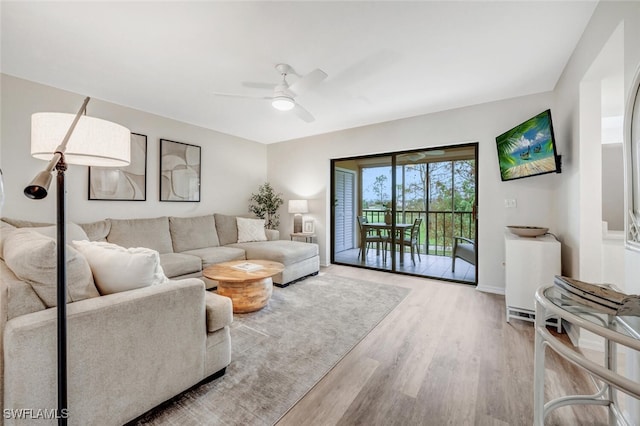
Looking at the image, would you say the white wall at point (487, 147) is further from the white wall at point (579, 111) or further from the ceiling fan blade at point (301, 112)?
the ceiling fan blade at point (301, 112)

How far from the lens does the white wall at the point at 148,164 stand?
8.86 feet

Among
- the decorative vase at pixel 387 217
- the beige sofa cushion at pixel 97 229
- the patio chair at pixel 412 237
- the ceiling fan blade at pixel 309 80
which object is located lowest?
the patio chair at pixel 412 237

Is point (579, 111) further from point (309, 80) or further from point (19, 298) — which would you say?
point (19, 298)

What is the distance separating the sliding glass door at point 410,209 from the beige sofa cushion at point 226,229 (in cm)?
185

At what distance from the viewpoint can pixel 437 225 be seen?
4.90 meters

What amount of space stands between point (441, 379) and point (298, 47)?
2751 mm

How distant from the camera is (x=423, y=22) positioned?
190cm

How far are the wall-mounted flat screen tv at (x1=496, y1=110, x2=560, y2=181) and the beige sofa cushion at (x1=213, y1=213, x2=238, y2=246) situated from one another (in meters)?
4.09

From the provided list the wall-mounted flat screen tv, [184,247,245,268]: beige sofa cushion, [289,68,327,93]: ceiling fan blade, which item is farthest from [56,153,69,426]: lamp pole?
the wall-mounted flat screen tv

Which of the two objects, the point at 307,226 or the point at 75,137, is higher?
the point at 75,137

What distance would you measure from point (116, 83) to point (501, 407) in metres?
4.40

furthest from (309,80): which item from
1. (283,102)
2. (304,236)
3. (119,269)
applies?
(304,236)

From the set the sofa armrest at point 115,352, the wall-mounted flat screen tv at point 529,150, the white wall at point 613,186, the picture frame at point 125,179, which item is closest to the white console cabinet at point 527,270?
the wall-mounted flat screen tv at point 529,150

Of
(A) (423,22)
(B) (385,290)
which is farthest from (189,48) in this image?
(B) (385,290)
